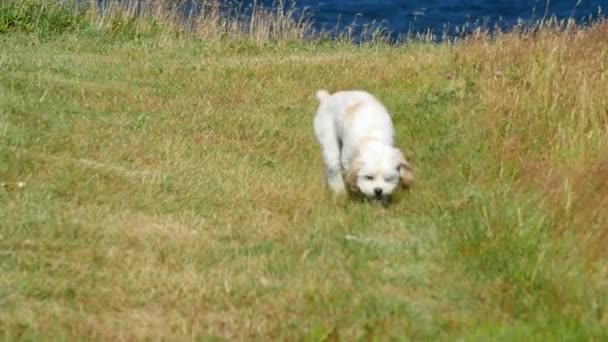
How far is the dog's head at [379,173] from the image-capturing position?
8594 millimetres

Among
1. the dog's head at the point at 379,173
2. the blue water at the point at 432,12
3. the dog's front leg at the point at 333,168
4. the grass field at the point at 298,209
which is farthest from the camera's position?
the blue water at the point at 432,12

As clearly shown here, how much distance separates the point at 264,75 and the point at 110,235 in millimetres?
6964

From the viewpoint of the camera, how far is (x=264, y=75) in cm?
1436

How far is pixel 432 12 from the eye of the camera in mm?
25438

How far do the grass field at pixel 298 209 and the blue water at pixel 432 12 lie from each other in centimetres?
975

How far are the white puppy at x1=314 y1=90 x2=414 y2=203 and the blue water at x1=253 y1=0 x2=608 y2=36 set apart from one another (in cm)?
1291

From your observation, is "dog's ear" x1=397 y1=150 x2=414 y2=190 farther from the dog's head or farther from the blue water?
the blue water

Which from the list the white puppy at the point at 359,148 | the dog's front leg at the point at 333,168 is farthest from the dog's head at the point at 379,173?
the dog's front leg at the point at 333,168

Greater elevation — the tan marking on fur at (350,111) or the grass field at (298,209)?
the tan marking on fur at (350,111)

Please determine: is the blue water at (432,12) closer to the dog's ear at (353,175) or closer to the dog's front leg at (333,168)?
the dog's front leg at (333,168)

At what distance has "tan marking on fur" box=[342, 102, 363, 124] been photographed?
30.1 feet

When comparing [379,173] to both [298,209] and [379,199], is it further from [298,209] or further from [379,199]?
[298,209]

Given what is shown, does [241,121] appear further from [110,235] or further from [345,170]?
[110,235]

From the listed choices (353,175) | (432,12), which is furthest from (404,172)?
(432,12)
